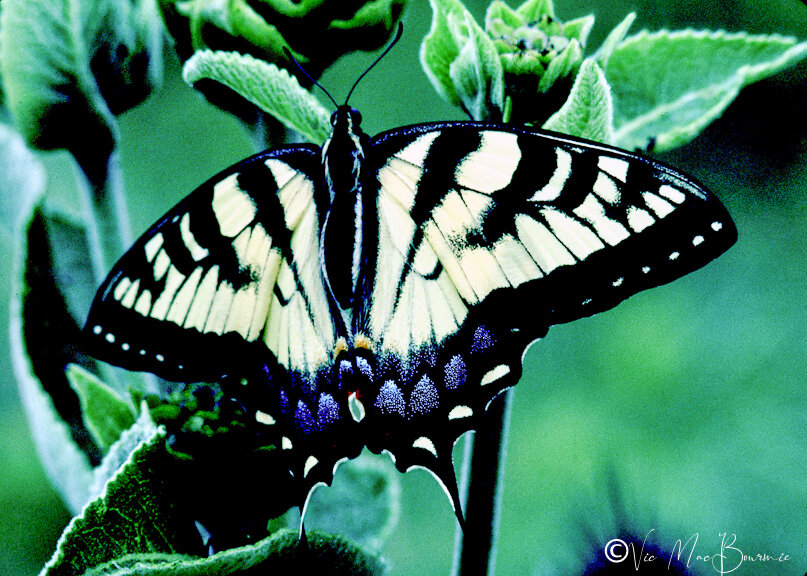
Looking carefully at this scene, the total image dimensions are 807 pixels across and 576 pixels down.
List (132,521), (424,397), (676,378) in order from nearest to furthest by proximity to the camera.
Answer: (132,521) → (424,397) → (676,378)

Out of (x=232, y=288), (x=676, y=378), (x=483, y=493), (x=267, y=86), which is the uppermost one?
(x=267, y=86)

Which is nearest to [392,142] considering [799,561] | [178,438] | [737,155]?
[178,438]

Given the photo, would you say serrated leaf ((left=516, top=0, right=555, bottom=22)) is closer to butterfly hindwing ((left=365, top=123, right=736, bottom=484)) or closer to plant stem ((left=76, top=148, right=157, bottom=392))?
butterfly hindwing ((left=365, top=123, right=736, bottom=484))

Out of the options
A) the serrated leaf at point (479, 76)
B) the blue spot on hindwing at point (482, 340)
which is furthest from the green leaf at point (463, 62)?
the blue spot on hindwing at point (482, 340)

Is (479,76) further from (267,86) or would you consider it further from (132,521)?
(132,521)

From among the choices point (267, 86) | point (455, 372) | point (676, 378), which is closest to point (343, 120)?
point (267, 86)

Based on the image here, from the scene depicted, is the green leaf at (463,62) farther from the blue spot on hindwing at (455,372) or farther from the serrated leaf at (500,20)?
the blue spot on hindwing at (455,372)
